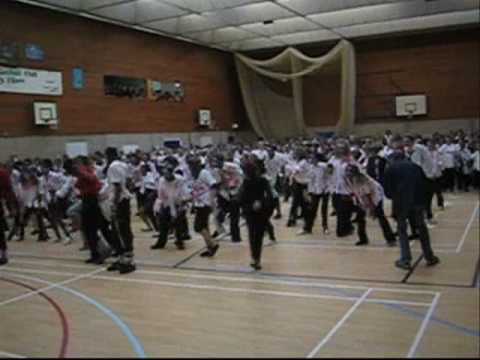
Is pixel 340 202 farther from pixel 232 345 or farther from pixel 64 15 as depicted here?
pixel 64 15

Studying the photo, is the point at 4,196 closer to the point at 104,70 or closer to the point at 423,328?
the point at 423,328

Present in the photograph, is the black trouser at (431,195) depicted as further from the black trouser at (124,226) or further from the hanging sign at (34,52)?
the hanging sign at (34,52)

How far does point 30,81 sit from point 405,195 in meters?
13.5

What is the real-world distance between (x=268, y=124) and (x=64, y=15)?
38.9ft

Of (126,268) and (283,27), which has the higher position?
(283,27)

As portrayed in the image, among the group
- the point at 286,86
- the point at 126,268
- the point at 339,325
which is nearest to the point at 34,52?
the point at 126,268

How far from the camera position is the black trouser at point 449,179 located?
17456mm

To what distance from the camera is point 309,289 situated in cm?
764

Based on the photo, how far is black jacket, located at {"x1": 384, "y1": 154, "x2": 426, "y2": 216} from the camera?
26.3 ft

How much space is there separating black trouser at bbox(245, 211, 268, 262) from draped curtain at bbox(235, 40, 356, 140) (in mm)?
15944

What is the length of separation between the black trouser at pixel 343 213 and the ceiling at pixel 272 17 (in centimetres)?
977

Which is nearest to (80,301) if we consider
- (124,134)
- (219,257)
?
(219,257)

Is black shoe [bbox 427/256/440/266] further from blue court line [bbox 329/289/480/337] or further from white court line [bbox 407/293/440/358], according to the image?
blue court line [bbox 329/289/480/337]

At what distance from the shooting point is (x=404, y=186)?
26.3 ft
